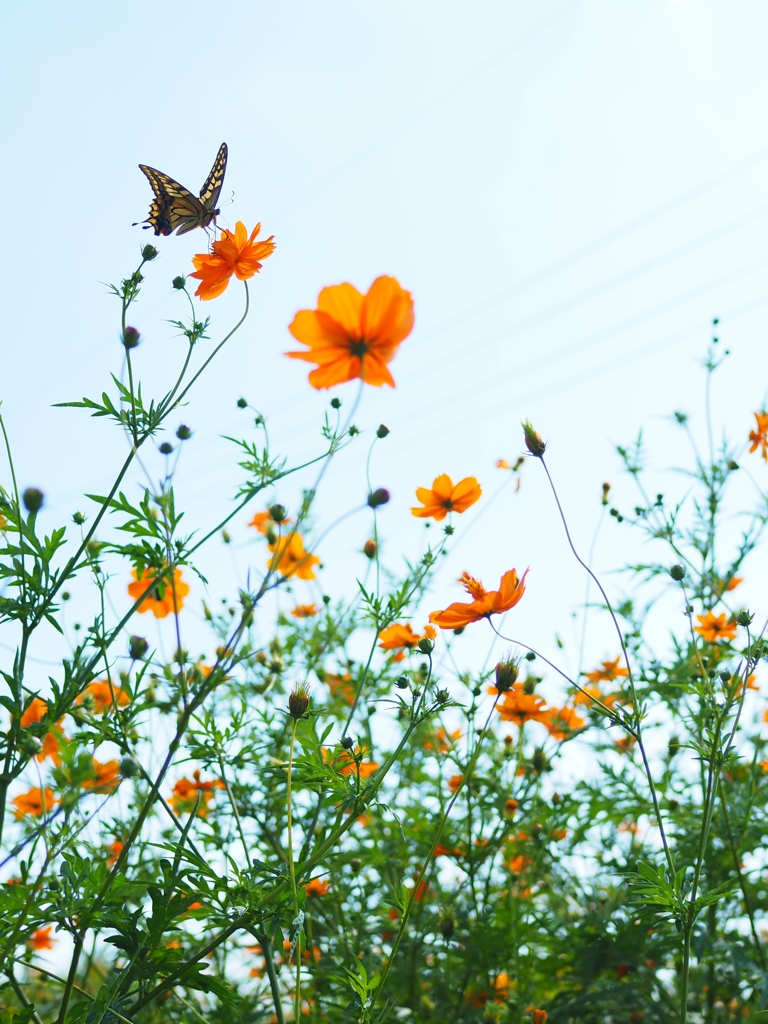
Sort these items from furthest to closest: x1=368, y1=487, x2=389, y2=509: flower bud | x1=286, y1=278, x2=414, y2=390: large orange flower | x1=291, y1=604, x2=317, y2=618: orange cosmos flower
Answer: x1=291, y1=604, x2=317, y2=618: orange cosmos flower
x1=368, y1=487, x2=389, y2=509: flower bud
x1=286, y1=278, x2=414, y2=390: large orange flower

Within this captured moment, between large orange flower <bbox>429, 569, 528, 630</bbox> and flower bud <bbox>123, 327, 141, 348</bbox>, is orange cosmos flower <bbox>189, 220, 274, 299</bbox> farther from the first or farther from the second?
large orange flower <bbox>429, 569, 528, 630</bbox>

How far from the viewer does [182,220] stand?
2.37 m

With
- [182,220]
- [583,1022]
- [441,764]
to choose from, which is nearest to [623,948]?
[583,1022]

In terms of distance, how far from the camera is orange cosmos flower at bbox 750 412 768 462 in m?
2.50

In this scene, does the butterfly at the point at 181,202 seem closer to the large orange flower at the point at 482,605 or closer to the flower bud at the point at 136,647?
the flower bud at the point at 136,647

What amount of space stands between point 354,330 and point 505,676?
2.80ft

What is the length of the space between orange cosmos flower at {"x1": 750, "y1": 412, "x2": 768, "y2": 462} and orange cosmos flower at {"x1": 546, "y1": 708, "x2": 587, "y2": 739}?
1.11 metres

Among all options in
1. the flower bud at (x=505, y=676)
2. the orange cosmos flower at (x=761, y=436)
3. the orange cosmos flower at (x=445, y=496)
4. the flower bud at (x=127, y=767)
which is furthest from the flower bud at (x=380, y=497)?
the orange cosmos flower at (x=761, y=436)

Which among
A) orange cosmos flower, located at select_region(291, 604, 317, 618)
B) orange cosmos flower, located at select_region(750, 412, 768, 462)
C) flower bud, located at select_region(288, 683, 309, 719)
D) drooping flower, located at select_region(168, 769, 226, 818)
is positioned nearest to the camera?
flower bud, located at select_region(288, 683, 309, 719)

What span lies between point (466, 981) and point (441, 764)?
654 millimetres

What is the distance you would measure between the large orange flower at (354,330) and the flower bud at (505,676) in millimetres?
758

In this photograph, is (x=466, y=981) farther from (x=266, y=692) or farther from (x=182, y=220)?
(x=182, y=220)

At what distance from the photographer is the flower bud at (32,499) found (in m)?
1.72

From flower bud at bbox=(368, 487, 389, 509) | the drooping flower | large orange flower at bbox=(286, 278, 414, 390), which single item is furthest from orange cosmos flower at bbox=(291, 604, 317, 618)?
large orange flower at bbox=(286, 278, 414, 390)
